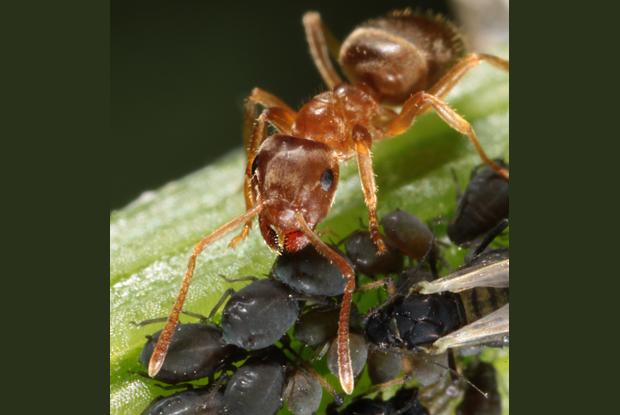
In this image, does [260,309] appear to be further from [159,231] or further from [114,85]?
[114,85]

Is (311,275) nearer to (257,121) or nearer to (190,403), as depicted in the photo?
(190,403)

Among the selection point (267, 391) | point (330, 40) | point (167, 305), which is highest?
point (330, 40)

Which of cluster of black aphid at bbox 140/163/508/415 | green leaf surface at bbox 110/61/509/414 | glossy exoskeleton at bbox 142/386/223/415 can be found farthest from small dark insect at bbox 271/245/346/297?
glossy exoskeleton at bbox 142/386/223/415

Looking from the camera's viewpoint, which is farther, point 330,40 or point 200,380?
point 330,40

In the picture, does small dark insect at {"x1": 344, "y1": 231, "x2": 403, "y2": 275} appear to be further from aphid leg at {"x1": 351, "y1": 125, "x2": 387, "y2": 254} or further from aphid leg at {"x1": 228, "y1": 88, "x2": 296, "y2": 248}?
aphid leg at {"x1": 228, "y1": 88, "x2": 296, "y2": 248}

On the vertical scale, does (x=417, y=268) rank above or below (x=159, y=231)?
below

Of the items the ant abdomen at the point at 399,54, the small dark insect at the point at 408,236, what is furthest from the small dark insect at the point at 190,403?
the ant abdomen at the point at 399,54

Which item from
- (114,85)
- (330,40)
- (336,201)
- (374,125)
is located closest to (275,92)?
(330,40)
